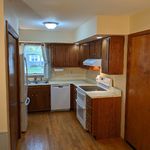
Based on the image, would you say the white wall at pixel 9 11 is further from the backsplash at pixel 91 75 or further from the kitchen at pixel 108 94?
the backsplash at pixel 91 75

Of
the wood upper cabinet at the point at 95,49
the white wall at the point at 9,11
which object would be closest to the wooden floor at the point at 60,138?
the wood upper cabinet at the point at 95,49

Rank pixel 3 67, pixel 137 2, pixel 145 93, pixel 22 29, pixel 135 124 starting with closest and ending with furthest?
pixel 3 67, pixel 137 2, pixel 145 93, pixel 135 124, pixel 22 29

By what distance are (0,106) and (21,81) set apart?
1777 millimetres

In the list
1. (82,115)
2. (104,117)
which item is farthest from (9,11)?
(82,115)

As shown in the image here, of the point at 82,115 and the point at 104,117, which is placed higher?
the point at 104,117

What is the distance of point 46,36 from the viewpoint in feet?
18.9

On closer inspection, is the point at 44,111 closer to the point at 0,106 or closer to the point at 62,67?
the point at 62,67

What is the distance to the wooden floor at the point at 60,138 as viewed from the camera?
11.7 feet

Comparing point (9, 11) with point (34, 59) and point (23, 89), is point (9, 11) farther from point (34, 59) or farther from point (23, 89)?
point (34, 59)

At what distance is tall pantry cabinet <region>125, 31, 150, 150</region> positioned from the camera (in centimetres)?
305

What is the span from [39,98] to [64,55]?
1580 mm

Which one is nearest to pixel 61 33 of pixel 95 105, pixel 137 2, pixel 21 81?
pixel 21 81

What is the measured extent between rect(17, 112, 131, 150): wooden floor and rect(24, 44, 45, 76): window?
1.69 metres

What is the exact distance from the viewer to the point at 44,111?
5.69 meters
